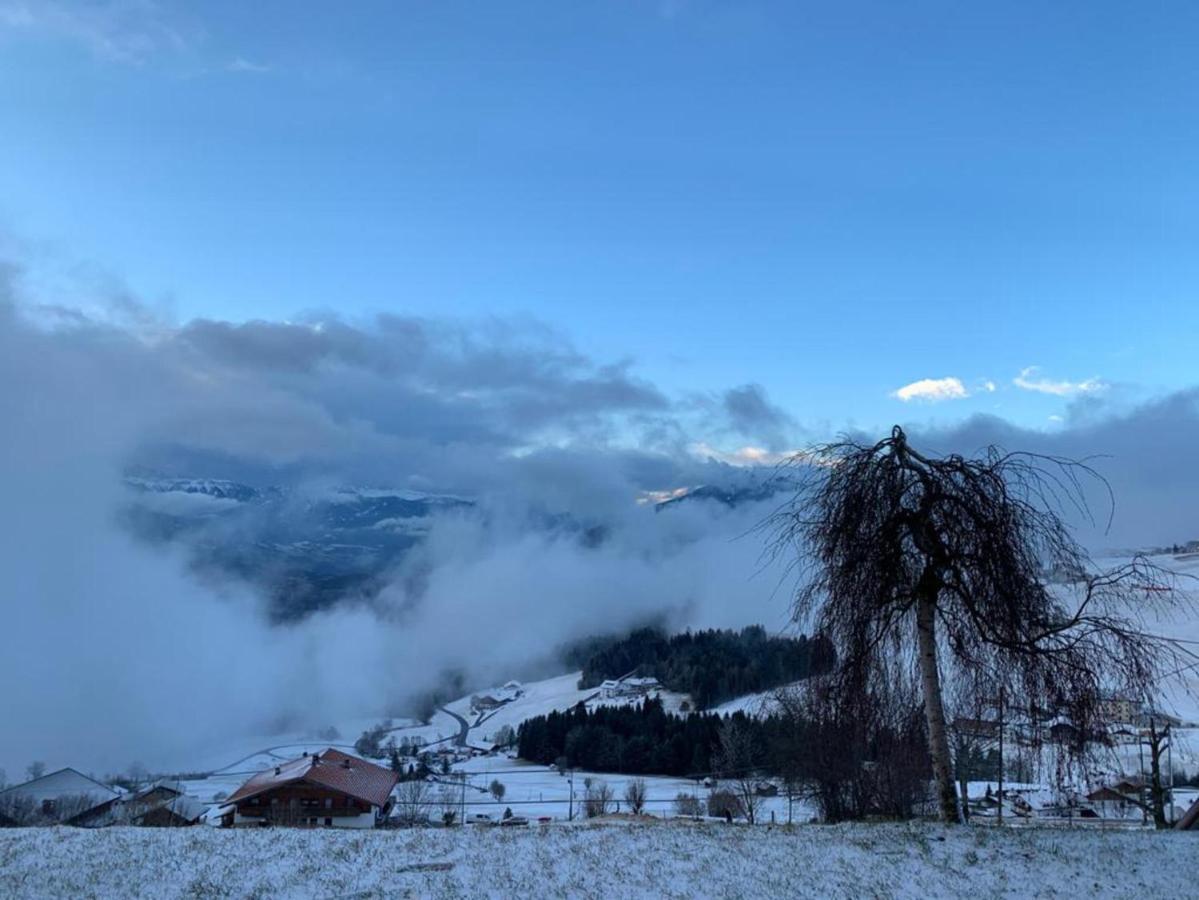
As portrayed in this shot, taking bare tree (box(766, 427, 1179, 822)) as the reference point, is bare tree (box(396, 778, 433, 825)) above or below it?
below

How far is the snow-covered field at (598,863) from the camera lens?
1058 centimetres

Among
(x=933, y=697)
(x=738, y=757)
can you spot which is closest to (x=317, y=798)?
(x=933, y=697)

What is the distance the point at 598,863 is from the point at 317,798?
40.9 metres

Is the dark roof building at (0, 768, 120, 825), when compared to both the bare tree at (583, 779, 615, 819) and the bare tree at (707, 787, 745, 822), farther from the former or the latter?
the bare tree at (707, 787, 745, 822)

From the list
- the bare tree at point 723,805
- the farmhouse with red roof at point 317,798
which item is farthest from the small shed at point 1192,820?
the bare tree at point 723,805

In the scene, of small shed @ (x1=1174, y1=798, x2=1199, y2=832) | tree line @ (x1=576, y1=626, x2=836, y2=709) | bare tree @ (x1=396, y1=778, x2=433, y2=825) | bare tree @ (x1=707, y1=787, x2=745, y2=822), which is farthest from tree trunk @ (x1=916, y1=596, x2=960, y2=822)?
tree line @ (x1=576, y1=626, x2=836, y2=709)

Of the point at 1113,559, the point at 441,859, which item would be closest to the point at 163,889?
the point at 441,859

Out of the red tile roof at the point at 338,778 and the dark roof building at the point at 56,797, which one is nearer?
the red tile roof at the point at 338,778

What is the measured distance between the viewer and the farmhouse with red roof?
148 ft

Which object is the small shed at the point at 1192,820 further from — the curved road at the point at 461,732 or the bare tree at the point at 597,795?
the curved road at the point at 461,732

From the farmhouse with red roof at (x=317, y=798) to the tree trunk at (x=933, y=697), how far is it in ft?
126

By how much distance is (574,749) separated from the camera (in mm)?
112750

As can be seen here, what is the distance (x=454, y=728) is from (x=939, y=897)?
593 ft

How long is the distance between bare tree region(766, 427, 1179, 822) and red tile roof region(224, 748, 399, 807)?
41.1 meters
